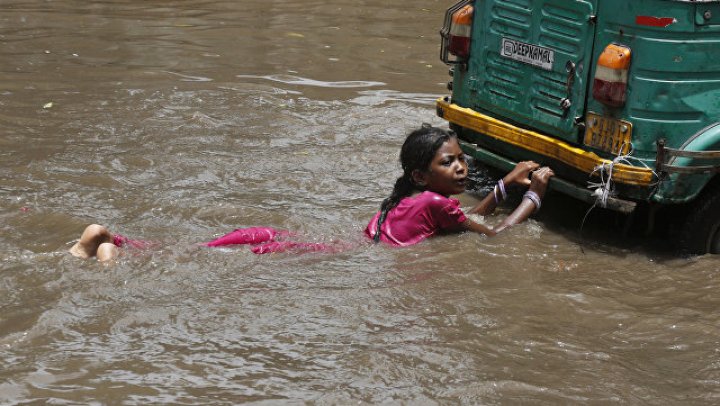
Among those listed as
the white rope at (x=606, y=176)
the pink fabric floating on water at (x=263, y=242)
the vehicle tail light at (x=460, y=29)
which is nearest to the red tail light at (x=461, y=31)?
the vehicle tail light at (x=460, y=29)

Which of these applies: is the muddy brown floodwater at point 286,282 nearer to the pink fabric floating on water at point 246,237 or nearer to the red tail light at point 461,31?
the pink fabric floating on water at point 246,237

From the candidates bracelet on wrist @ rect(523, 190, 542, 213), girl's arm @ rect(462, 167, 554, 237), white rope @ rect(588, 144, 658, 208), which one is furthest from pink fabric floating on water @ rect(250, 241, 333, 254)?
white rope @ rect(588, 144, 658, 208)

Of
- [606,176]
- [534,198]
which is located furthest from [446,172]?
[606,176]

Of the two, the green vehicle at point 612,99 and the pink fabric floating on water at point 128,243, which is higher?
the green vehicle at point 612,99

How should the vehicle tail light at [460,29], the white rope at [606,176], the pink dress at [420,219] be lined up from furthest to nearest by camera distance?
the vehicle tail light at [460,29]
the pink dress at [420,219]
the white rope at [606,176]

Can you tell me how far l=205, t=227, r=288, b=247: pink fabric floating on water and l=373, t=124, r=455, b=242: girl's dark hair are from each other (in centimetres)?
64

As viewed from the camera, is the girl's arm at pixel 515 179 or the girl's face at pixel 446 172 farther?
the girl's arm at pixel 515 179

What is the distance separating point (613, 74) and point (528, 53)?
0.76m

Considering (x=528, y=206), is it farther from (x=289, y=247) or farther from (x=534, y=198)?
(x=289, y=247)

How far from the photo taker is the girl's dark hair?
5965 mm

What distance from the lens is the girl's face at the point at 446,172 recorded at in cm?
596

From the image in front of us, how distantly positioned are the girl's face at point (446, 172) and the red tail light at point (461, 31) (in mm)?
1047

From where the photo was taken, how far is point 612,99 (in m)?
5.75

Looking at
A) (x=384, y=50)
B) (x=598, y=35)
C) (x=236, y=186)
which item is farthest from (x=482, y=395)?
(x=384, y=50)
